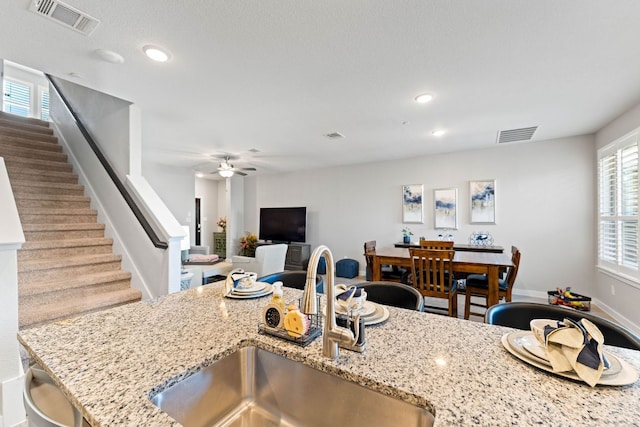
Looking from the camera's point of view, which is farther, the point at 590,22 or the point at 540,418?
the point at 590,22

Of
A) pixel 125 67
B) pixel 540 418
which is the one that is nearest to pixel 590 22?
pixel 540 418

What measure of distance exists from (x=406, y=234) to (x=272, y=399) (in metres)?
4.85

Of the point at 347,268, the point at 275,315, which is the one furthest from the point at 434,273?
the point at 347,268

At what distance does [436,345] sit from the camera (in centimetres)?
100

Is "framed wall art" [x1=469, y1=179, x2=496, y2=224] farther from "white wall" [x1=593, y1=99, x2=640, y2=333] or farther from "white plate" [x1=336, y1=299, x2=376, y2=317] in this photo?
"white plate" [x1=336, y1=299, x2=376, y2=317]

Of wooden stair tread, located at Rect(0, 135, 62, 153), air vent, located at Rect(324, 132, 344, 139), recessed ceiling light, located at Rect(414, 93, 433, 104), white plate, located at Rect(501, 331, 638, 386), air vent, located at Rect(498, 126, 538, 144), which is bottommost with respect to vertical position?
white plate, located at Rect(501, 331, 638, 386)

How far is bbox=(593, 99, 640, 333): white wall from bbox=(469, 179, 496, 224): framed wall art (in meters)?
1.45

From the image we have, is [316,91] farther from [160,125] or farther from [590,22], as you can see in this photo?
[160,125]

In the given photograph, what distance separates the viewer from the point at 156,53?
2.14m

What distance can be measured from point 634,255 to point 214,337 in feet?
15.0

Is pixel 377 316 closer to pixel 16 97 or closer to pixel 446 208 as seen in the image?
pixel 446 208

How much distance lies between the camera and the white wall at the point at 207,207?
8903 millimetres

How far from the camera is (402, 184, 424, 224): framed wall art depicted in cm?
551

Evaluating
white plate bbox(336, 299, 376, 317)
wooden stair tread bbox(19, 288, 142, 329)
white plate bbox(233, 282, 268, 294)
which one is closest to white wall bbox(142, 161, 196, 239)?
wooden stair tread bbox(19, 288, 142, 329)
